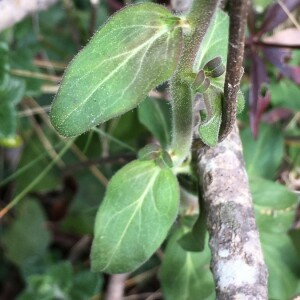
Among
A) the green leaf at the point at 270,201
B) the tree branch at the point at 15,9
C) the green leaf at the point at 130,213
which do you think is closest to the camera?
the green leaf at the point at 130,213

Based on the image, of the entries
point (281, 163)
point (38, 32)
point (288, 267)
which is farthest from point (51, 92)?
point (288, 267)

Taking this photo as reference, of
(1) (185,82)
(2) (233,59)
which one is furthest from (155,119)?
(2) (233,59)

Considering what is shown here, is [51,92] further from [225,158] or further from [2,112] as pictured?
[225,158]

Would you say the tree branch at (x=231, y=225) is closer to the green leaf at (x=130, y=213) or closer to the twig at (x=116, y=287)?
the green leaf at (x=130, y=213)

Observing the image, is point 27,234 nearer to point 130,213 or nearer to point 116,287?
point 116,287

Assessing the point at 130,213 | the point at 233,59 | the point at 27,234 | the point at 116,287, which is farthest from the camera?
the point at 27,234

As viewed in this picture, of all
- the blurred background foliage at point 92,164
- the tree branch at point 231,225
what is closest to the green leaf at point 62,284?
the blurred background foliage at point 92,164
